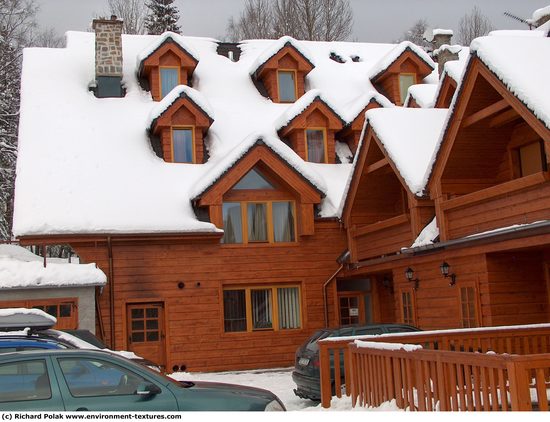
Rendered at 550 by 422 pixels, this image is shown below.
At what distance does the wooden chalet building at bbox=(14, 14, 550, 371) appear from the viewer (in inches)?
627

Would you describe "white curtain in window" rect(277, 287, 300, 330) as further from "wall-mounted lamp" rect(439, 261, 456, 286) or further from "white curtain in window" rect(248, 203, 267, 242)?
"wall-mounted lamp" rect(439, 261, 456, 286)

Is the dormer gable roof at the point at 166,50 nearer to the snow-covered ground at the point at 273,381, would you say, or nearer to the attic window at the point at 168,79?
the attic window at the point at 168,79

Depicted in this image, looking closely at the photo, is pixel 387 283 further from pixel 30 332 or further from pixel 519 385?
Result: pixel 519 385

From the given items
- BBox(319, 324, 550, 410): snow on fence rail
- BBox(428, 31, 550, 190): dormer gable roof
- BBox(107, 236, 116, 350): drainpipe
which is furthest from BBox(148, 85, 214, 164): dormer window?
BBox(319, 324, 550, 410): snow on fence rail

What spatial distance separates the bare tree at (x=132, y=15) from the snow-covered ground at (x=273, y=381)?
2156 centimetres

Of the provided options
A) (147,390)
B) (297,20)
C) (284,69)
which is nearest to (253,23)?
(297,20)

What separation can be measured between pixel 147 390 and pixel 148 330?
513 inches

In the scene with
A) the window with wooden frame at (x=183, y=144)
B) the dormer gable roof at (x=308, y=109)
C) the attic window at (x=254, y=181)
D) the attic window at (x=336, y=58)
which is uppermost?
the attic window at (x=336, y=58)

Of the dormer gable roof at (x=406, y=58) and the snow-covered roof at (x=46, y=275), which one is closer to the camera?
the snow-covered roof at (x=46, y=275)

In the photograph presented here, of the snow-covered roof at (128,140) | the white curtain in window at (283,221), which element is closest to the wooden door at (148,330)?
the snow-covered roof at (128,140)

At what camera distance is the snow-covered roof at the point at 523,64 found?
41.2 feet

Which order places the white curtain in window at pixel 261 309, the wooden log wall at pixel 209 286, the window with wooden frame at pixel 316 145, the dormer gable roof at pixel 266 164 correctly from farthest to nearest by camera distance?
the window with wooden frame at pixel 316 145
the white curtain in window at pixel 261 309
the dormer gable roof at pixel 266 164
the wooden log wall at pixel 209 286

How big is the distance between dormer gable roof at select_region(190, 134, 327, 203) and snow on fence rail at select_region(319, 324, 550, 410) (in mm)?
8314

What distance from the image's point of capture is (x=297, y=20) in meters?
33.3
